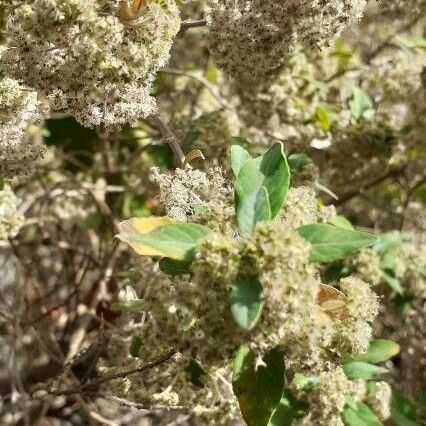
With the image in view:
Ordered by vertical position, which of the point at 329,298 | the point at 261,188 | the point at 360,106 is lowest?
the point at 360,106

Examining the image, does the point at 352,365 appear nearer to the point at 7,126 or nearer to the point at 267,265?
the point at 267,265

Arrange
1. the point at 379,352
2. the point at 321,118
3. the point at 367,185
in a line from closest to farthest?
Answer: the point at 379,352 < the point at 321,118 < the point at 367,185

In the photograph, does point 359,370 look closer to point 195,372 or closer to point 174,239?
point 195,372

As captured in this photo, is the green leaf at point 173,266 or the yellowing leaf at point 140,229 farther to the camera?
the green leaf at point 173,266

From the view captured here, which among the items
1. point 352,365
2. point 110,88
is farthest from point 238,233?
point 352,365

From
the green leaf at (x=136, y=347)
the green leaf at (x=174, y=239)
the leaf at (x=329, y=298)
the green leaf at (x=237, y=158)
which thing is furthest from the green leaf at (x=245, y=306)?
the green leaf at (x=136, y=347)

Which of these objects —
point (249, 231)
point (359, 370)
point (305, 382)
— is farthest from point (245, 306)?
point (359, 370)

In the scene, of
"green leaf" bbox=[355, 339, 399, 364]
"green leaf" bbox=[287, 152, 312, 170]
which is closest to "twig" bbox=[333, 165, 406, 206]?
"green leaf" bbox=[287, 152, 312, 170]

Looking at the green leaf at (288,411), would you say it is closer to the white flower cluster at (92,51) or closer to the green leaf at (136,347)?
the green leaf at (136,347)
